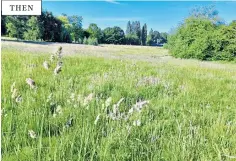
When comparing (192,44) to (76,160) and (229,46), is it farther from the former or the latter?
(76,160)

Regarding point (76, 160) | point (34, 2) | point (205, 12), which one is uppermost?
point (205, 12)

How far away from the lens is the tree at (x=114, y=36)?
83.3m

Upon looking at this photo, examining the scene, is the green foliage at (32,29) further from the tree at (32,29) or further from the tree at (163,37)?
the tree at (163,37)

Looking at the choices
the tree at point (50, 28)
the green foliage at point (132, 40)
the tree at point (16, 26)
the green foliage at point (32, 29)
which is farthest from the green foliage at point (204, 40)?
the green foliage at point (132, 40)

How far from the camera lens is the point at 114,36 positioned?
3285 inches

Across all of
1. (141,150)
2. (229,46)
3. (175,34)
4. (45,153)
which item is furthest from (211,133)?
(175,34)

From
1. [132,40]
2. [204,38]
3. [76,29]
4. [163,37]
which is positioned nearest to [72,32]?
[76,29]

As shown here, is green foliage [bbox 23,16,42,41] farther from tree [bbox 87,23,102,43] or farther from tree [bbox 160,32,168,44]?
tree [bbox 87,23,102,43]

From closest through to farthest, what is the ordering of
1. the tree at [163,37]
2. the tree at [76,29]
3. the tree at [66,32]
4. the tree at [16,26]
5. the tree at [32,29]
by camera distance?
the tree at [16,26]
the tree at [32,29]
the tree at [163,37]
the tree at [66,32]
the tree at [76,29]

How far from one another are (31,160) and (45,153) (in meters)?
0.22

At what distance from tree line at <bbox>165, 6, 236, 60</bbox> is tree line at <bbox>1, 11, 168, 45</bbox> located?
10955mm

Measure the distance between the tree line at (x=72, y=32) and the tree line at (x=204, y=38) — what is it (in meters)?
11.0

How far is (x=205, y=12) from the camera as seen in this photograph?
54.3m

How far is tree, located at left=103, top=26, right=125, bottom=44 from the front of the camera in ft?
273
